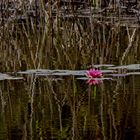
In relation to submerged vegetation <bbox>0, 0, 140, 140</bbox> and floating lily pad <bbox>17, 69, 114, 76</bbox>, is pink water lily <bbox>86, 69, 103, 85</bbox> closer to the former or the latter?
submerged vegetation <bbox>0, 0, 140, 140</bbox>

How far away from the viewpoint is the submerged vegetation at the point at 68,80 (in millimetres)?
2578

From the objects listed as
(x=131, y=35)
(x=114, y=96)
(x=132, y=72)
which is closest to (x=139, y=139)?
(x=114, y=96)

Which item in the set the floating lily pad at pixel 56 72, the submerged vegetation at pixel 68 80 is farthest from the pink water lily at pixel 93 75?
the floating lily pad at pixel 56 72

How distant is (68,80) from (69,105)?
62 centimetres

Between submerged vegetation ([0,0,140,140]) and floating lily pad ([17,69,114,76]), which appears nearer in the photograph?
submerged vegetation ([0,0,140,140])

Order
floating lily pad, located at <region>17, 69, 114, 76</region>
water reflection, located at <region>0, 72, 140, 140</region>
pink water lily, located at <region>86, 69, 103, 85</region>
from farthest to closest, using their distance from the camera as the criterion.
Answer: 1. floating lily pad, located at <region>17, 69, 114, 76</region>
2. pink water lily, located at <region>86, 69, 103, 85</region>
3. water reflection, located at <region>0, 72, 140, 140</region>

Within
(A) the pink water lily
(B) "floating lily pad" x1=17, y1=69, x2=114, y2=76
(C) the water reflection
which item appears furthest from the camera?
(B) "floating lily pad" x1=17, y1=69, x2=114, y2=76

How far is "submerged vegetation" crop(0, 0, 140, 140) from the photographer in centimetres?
258

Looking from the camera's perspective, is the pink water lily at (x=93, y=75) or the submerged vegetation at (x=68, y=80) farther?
the pink water lily at (x=93, y=75)

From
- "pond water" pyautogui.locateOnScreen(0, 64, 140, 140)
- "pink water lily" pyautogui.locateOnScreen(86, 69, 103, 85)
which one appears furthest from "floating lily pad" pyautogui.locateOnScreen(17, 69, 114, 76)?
"pink water lily" pyautogui.locateOnScreen(86, 69, 103, 85)

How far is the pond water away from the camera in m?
2.50

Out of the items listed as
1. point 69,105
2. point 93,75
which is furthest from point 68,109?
point 93,75

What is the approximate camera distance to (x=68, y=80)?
11.7ft

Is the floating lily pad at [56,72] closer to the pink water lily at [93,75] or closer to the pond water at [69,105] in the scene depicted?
the pond water at [69,105]
